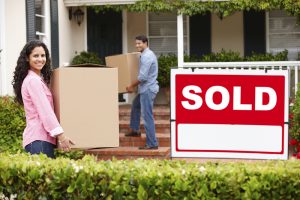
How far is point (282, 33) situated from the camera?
13977 mm

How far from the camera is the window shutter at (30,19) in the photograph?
1064 centimetres

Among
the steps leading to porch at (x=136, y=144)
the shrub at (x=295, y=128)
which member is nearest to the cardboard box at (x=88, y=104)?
the steps leading to porch at (x=136, y=144)

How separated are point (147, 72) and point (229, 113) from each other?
5.53 m

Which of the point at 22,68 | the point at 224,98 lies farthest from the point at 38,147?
the point at 224,98

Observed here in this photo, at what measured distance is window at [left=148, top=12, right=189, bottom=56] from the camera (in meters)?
14.3

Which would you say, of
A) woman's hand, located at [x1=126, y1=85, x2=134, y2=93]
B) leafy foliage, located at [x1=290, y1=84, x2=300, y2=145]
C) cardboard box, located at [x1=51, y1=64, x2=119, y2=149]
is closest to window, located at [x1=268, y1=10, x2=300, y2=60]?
leafy foliage, located at [x1=290, y1=84, x2=300, y2=145]

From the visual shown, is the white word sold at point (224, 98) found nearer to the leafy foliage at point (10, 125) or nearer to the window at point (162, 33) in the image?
the leafy foliage at point (10, 125)

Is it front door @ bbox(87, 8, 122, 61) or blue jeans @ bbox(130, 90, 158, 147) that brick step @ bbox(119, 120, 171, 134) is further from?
front door @ bbox(87, 8, 122, 61)

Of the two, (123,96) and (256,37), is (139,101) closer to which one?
(123,96)

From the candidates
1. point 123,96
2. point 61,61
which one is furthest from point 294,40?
point 61,61

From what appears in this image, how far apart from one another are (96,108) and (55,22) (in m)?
6.05

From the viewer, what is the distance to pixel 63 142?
4938 mm

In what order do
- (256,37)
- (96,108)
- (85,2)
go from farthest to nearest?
(256,37)
(85,2)
(96,108)

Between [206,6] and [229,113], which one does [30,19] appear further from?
[229,113]
